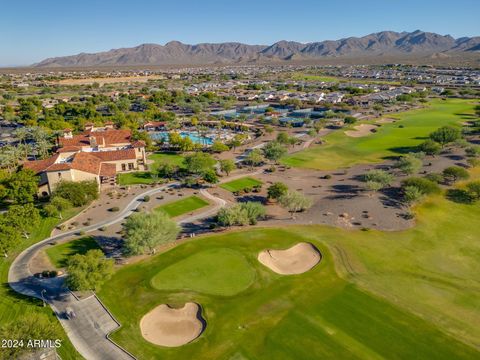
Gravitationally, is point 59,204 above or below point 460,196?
above

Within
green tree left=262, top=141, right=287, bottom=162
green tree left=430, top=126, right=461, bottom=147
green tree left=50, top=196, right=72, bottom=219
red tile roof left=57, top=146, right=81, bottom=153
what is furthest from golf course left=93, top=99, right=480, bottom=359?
red tile roof left=57, top=146, right=81, bottom=153

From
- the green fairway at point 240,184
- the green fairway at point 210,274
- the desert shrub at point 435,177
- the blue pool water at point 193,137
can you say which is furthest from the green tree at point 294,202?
the blue pool water at point 193,137

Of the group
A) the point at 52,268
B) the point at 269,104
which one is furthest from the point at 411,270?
the point at 269,104

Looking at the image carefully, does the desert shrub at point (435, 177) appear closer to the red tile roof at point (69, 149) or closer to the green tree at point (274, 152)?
the green tree at point (274, 152)

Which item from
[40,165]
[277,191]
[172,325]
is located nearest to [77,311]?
[172,325]

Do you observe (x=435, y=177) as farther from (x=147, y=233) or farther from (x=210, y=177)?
(x=147, y=233)

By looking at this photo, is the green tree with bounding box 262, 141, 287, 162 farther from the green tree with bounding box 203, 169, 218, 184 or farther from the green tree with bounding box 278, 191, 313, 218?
the green tree with bounding box 278, 191, 313, 218
